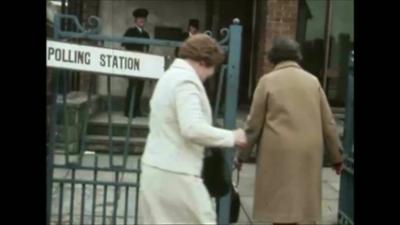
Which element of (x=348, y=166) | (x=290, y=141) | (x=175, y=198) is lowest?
(x=348, y=166)

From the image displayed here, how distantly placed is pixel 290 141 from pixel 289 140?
0.03ft

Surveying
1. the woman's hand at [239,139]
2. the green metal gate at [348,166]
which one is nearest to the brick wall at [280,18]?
the green metal gate at [348,166]

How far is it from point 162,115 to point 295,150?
1.36 metres

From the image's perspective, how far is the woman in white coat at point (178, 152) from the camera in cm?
410

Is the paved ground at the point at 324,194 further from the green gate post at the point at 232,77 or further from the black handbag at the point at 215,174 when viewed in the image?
the black handbag at the point at 215,174

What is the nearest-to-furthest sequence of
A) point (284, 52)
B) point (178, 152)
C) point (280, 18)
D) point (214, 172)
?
point (178, 152), point (214, 172), point (284, 52), point (280, 18)

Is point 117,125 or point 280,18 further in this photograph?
point 280,18

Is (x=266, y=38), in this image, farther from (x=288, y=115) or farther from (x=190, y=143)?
(x=190, y=143)

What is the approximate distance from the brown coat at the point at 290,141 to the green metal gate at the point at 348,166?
3.60 ft

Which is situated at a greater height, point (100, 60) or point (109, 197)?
point (100, 60)

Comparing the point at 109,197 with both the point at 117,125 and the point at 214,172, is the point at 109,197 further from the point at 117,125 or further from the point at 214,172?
the point at 214,172

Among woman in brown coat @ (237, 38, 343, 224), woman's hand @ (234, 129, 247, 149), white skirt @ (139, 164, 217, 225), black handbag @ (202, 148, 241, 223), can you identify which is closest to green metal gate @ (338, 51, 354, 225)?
woman in brown coat @ (237, 38, 343, 224)

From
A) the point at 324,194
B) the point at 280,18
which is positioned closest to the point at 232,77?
the point at 324,194

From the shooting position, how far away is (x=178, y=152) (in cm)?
412
